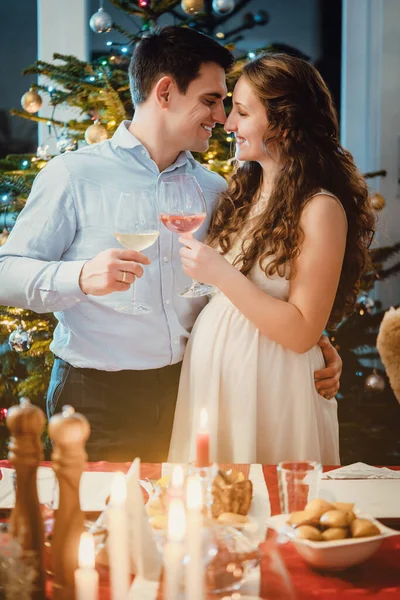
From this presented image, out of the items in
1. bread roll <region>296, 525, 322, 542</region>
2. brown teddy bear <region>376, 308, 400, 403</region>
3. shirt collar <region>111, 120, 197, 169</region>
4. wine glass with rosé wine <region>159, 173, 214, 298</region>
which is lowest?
bread roll <region>296, 525, 322, 542</region>

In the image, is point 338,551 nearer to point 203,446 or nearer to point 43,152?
point 203,446

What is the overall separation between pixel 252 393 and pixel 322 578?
92 centimetres

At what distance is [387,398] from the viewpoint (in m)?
4.03

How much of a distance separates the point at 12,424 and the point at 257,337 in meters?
1.12

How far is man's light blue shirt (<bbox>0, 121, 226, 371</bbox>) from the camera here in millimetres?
2150

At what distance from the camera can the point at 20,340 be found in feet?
10.4

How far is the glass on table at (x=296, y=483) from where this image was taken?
124 centimetres

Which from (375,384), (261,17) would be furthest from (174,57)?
(261,17)

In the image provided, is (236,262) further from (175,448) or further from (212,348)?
(175,448)

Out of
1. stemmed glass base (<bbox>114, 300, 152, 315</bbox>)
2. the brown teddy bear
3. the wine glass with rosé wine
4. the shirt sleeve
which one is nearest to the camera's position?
the wine glass with rosé wine

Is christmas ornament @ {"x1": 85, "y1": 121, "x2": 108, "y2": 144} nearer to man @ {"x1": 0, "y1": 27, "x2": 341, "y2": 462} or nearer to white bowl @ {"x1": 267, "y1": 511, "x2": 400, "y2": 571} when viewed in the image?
man @ {"x1": 0, "y1": 27, "x2": 341, "y2": 462}

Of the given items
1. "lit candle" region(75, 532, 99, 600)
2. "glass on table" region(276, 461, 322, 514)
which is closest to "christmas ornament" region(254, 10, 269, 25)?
"glass on table" region(276, 461, 322, 514)

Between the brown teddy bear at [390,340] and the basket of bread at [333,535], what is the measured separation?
5.53 feet

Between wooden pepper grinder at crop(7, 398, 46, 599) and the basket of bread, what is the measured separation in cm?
38
